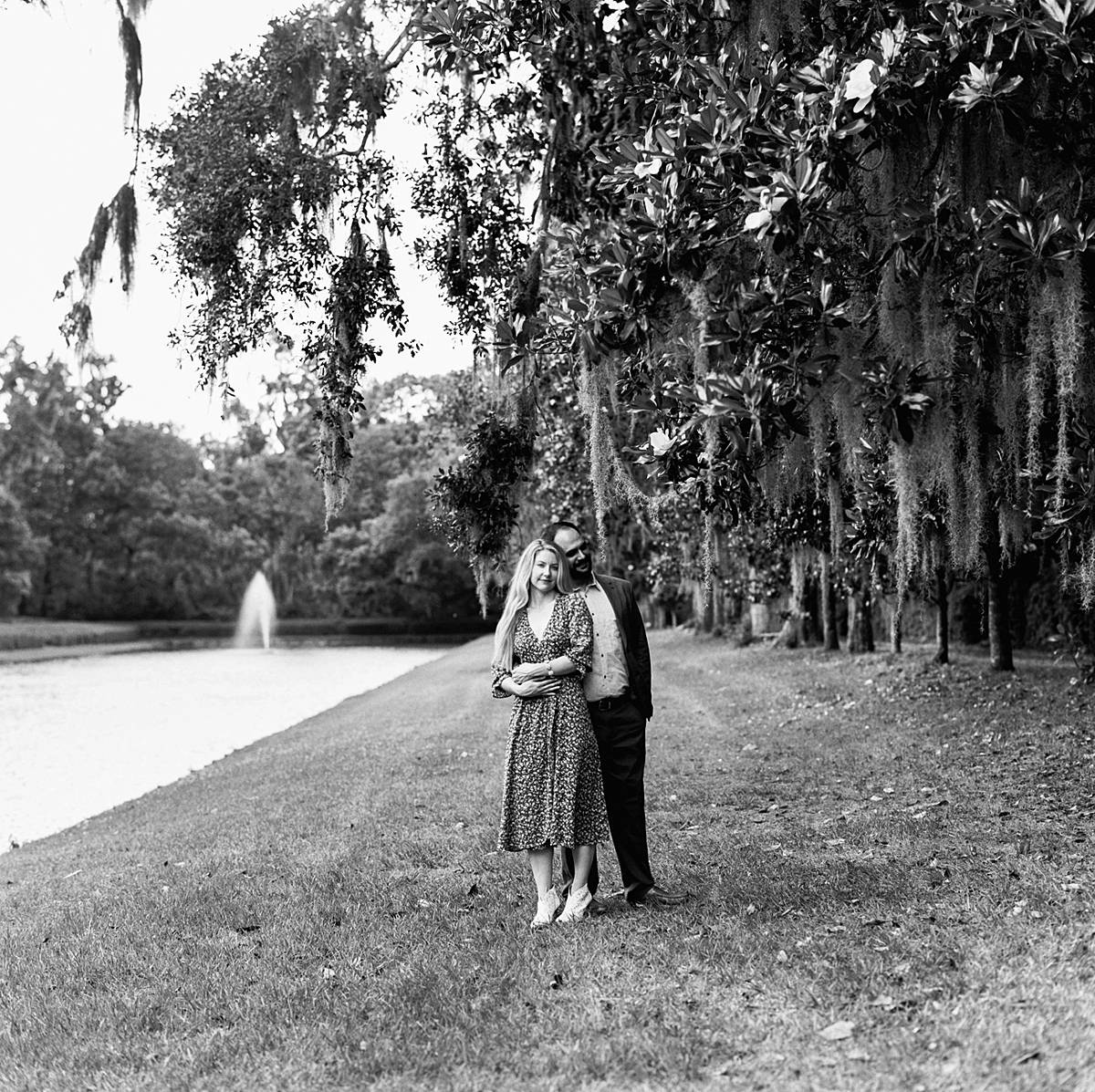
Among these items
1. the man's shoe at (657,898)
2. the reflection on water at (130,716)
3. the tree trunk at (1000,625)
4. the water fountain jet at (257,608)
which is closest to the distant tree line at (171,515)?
the water fountain jet at (257,608)

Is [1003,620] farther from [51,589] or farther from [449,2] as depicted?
[51,589]

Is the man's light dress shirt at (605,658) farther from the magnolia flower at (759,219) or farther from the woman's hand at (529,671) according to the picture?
the magnolia flower at (759,219)

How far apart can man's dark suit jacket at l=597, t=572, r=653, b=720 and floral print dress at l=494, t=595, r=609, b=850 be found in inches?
7.7

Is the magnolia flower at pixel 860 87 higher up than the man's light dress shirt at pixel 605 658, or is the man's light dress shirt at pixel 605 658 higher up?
the magnolia flower at pixel 860 87

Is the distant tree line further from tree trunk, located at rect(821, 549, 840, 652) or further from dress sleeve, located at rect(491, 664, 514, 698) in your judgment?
dress sleeve, located at rect(491, 664, 514, 698)

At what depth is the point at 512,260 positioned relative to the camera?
31.5 feet

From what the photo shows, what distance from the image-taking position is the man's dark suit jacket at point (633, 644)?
551 cm

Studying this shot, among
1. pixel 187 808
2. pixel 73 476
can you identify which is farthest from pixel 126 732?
pixel 73 476

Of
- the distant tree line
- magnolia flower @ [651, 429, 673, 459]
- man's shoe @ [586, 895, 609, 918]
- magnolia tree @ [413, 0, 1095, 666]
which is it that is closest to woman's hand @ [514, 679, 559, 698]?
man's shoe @ [586, 895, 609, 918]

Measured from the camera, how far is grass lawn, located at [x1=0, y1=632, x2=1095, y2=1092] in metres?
3.86

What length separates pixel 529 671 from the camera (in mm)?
5316

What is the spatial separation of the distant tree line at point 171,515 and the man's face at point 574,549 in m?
44.0

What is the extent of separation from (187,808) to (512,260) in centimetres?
567

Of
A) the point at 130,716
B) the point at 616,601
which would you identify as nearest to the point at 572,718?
the point at 616,601
